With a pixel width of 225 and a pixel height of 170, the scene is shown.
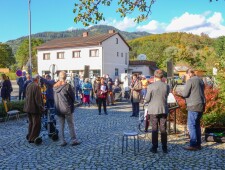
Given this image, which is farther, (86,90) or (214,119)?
(86,90)

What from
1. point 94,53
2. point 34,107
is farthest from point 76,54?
point 34,107

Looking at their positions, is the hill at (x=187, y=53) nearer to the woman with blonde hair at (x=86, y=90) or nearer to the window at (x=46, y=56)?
the woman with blonde hair at (x=86, y=90)

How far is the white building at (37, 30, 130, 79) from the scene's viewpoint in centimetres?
Answer: 4084

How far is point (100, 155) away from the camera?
6.81m

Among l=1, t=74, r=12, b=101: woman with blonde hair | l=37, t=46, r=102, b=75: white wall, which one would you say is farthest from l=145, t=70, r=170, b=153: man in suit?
l=37, t=46, r=102, b=75: white wall

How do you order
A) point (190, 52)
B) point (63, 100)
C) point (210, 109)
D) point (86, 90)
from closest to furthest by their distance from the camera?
point (63, 100) < point (210, 109) < point (86, 90) < point (190, 52)

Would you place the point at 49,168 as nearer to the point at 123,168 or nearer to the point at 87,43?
the point at 123,168

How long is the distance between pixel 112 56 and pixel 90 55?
11.9 ft

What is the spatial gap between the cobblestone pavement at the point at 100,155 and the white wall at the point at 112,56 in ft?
106

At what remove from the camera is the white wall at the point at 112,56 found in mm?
41484

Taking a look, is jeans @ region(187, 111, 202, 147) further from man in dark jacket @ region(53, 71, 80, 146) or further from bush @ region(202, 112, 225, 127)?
man in dark jacket @ region(53, 71, 80, 146)

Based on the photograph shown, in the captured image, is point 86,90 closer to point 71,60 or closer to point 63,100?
point 63,100

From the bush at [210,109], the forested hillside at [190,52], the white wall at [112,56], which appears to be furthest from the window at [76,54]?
the bush at [210,109]

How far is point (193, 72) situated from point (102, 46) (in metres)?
33.6
